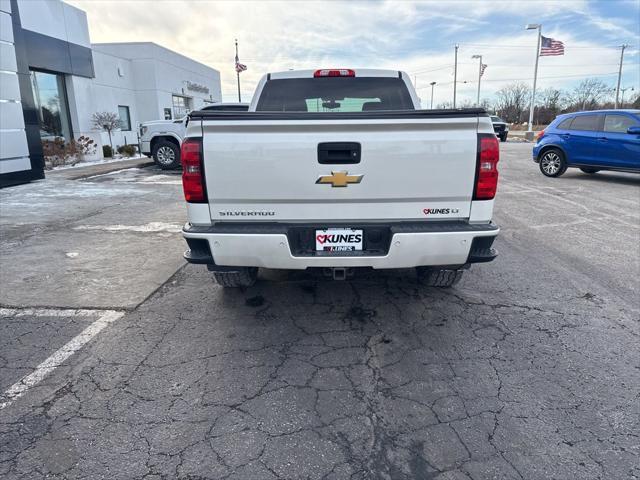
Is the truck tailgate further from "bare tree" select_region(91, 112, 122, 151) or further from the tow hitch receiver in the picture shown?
"bare tree" select_region(91, 112, 122, 151)

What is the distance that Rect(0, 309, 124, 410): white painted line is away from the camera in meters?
2.77

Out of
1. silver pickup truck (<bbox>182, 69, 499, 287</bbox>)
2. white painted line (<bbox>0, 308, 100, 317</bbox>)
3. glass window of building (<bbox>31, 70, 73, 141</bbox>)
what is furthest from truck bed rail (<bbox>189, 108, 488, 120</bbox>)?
glass window of building (<bbox>31, 70, 73, 141</bbox>)

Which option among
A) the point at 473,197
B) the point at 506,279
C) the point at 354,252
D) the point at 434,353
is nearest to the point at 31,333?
the point at 354,252

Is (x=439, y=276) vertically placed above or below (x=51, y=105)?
below

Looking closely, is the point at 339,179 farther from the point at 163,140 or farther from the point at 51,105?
the point at 51,105

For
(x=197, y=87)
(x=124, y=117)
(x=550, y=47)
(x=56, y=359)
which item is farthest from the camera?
(x=197, y=87)

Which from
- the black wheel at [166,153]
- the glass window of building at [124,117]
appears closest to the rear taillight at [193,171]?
the black wheel at [166,153]

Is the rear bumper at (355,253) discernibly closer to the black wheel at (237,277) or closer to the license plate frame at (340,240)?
the license plate frame at (340,240)

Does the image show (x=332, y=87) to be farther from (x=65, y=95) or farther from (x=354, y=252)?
(x=65, y=95)

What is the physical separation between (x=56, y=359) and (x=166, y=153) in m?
12.9

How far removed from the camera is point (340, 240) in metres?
3.20

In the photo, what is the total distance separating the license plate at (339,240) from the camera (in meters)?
3.19

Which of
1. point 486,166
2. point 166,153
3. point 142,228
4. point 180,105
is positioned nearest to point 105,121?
point 166,153

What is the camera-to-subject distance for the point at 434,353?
3.25 meters
